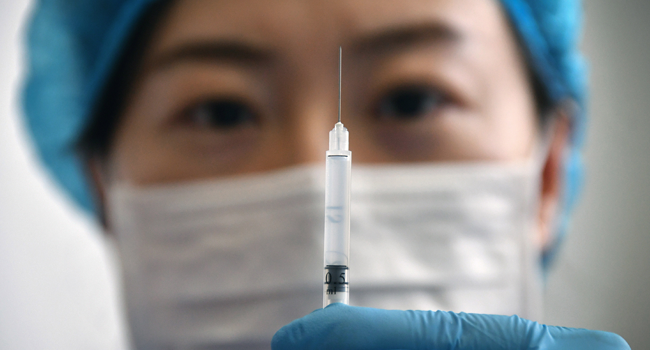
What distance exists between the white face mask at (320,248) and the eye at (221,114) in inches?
4.2

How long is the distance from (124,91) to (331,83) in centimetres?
42

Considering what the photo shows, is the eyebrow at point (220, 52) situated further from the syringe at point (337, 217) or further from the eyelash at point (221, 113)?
the syringe at point (337, 217)

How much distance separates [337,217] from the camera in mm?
571

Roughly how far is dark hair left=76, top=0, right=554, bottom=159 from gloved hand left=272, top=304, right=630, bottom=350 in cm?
53

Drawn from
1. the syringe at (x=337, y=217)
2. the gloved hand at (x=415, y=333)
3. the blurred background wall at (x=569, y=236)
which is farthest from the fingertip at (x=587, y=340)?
the blurred background wall at (x=569, y=236)

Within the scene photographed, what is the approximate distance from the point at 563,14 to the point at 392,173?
452 mm

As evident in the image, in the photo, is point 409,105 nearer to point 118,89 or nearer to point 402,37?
point 402,37

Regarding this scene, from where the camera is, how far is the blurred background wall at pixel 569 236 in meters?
1.15

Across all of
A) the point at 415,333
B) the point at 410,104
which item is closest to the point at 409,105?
the point at 410,104

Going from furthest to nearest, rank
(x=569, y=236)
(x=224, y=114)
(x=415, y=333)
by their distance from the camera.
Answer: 1. (x=569, y=236)
2. (x=224, y=114)
3. (x=415, y=333)

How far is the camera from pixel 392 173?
2.69 ft

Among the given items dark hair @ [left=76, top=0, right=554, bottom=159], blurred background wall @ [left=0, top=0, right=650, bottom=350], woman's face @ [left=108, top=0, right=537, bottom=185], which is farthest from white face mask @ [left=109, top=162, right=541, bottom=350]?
blurred background wall @ [left=0, top=0, right=650, bottom=350]

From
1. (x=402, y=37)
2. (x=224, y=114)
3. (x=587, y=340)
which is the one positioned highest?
(x=402, y=37)

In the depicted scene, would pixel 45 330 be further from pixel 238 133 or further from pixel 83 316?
pixel 238 133
